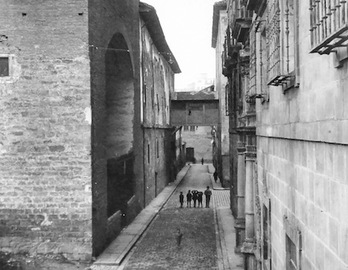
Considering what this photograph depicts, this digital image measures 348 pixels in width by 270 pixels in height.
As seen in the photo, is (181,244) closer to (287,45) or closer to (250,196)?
(250,196)

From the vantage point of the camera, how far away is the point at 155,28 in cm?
2531

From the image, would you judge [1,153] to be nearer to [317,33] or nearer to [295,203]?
[295,203]

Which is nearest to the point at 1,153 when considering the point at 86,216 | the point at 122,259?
the point at 86,216

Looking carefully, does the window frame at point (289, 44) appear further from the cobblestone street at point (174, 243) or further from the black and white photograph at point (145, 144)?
the cobblestone street at point (174, 243)

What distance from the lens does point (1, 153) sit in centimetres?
1342

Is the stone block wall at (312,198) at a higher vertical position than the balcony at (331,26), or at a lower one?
lower

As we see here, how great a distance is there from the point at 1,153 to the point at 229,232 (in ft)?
29.4

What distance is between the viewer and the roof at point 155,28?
72.7 feet

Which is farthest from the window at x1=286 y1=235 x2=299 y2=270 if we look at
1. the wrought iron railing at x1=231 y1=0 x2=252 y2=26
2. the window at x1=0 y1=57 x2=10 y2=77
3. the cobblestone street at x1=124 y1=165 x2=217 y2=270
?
the window at x1=0 y1=57 x2=10 y2=77

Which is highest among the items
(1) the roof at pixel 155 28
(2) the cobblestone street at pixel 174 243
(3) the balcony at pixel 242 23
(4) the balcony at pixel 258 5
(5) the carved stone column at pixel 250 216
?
(1) the roof at pixel 155 28

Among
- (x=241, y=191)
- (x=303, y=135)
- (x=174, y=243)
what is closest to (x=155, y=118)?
(x=174, y=243)

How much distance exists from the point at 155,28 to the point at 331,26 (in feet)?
73.6

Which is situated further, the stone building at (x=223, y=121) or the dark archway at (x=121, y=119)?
the stone building at (x=223, y=121)

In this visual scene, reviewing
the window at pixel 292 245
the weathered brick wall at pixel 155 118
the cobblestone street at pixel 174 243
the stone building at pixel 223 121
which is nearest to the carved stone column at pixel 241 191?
the cobblestone street at pixel 174 243
